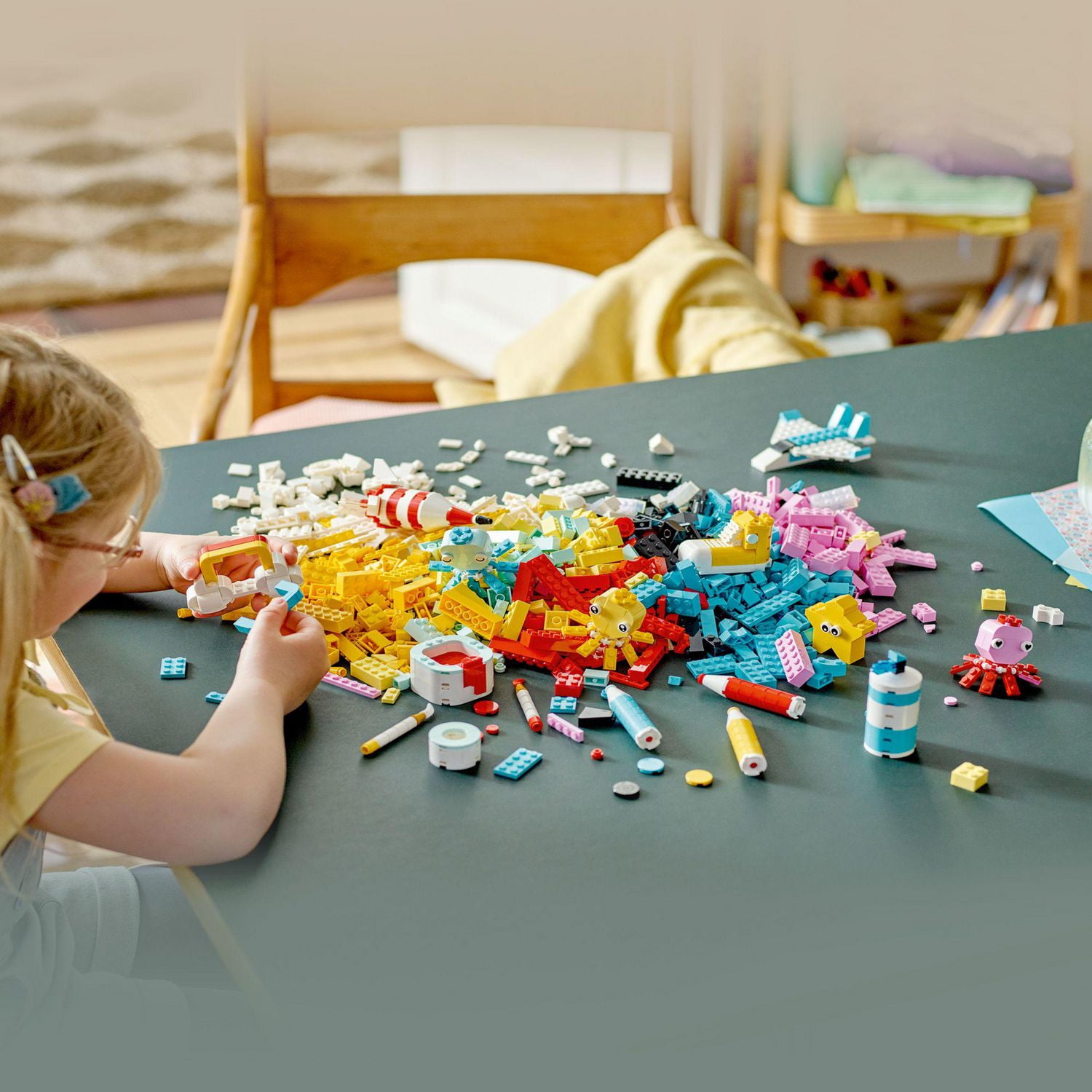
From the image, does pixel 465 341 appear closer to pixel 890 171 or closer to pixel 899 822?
pixel 890 171

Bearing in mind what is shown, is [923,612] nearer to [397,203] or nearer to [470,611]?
[470,611]

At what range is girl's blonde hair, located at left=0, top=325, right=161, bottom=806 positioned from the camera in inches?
25.6

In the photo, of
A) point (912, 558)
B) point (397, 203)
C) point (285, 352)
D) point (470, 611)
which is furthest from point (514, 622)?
point (285, 352)

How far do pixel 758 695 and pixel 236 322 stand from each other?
117 cm

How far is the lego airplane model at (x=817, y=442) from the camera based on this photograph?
1.18m

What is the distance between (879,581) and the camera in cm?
96

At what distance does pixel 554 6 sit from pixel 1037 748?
72.9 inches

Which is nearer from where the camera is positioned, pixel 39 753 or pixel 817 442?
pixel 39 753

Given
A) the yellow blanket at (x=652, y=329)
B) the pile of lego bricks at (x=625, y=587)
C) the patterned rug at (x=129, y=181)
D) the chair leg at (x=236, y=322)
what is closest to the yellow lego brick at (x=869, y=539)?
the pile of lego bricks at (x=625, y=587)

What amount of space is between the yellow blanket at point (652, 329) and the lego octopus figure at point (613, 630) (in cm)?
92

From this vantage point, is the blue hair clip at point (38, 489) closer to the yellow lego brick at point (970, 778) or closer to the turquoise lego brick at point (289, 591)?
the turquoise lego brick at point (289, 591)

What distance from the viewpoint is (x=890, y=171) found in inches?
102

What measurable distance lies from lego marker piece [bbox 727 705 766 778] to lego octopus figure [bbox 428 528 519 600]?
22cm

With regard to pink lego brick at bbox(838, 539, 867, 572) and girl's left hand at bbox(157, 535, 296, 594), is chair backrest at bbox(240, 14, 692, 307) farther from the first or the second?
pink lego brick at bbox(838, 539, 867, 572)
